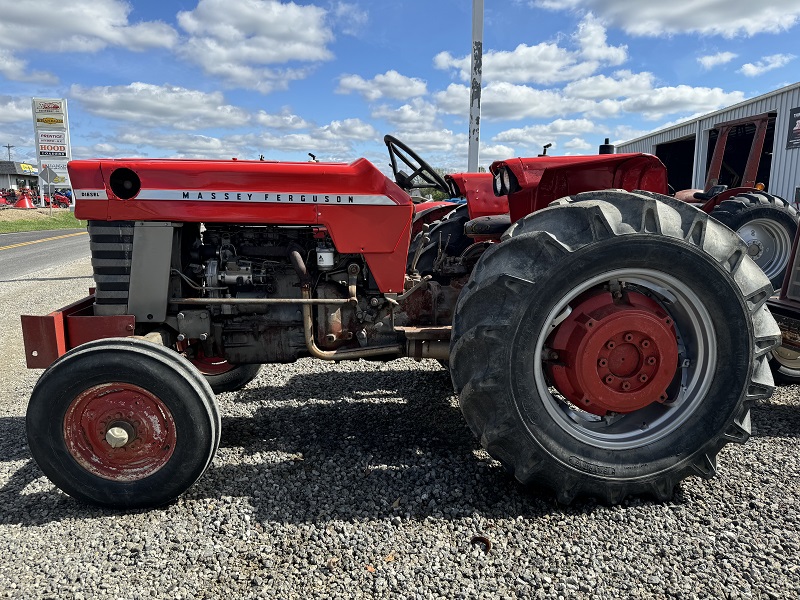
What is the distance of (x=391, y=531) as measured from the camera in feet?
7.62

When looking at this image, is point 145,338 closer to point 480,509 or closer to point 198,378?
point 198,378

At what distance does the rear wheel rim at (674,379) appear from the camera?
8.16ft

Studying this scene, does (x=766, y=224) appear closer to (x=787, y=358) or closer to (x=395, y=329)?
(x=787, y=358)

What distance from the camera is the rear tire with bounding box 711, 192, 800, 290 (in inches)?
229

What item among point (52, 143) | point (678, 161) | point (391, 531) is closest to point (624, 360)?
point (391, 531)

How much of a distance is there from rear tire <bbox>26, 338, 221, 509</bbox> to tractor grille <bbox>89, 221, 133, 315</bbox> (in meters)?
0.41

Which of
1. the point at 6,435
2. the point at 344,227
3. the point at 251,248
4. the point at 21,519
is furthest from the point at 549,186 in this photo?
the point at 6,435

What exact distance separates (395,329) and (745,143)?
50.2 ft

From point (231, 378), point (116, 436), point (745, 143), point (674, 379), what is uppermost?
point (745, 143)

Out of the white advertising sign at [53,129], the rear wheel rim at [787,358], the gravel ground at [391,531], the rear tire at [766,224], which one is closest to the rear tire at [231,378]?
the gravel ground at [391,531]

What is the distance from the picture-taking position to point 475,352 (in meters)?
2.43

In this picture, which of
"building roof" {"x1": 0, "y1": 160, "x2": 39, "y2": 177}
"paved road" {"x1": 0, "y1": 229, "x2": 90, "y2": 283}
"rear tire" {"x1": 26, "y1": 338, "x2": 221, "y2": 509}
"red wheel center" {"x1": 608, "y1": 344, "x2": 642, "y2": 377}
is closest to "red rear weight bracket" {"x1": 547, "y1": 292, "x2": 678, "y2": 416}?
"red wheel center" {"x1": 608, "y1": 344, "x2": 642, "y2": 377}

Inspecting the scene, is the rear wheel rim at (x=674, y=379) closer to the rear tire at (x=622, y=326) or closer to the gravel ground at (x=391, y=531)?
the rear tire at (x=622, y=326)

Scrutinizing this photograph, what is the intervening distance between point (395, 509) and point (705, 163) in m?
15.5
